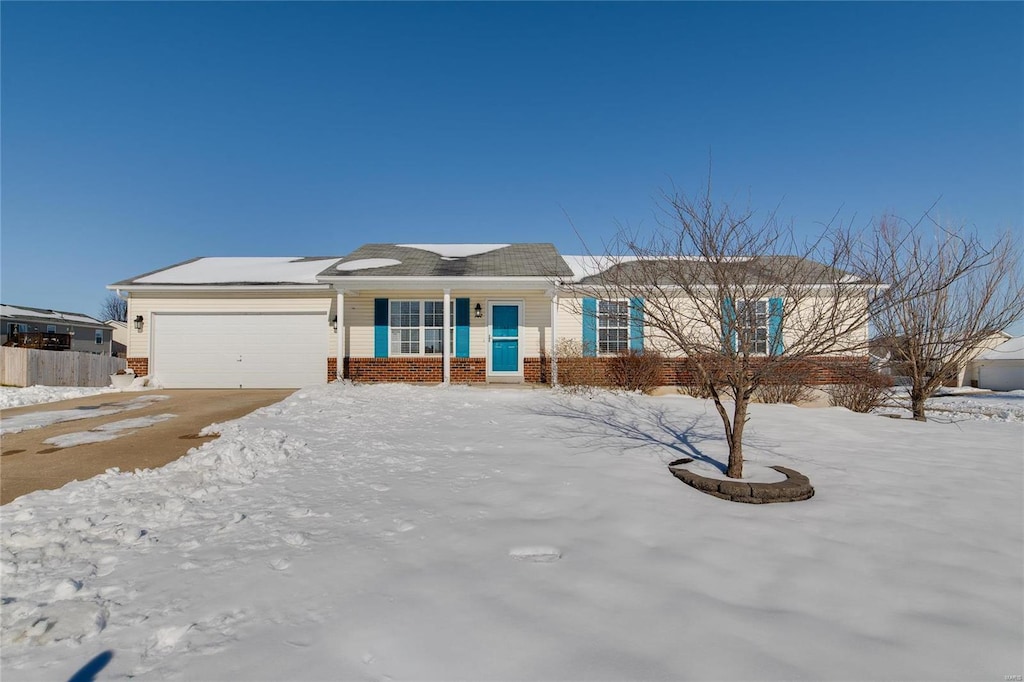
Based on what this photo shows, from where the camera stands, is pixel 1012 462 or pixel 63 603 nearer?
pixel 63 603

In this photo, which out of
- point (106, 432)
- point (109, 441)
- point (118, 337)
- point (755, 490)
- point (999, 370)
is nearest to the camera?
point (755, 490)

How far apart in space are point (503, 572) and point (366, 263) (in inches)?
450

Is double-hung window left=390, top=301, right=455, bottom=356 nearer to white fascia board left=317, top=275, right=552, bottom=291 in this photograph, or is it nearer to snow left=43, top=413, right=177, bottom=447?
white fascia board left=317, top=275, right=552, bottom=291

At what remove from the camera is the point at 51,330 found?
30.6 meters

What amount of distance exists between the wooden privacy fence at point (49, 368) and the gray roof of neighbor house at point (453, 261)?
893 centimetres

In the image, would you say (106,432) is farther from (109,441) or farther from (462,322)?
(462,322)

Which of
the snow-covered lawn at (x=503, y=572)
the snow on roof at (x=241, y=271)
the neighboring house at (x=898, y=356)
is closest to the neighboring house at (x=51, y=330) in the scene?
the snow on roof at (x=241, y=271)

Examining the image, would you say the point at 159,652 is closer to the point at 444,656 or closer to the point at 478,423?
the point at 444,656

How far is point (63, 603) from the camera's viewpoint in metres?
2.30

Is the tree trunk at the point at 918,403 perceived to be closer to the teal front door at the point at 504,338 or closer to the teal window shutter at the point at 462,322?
the teal front door at the point at 504,338

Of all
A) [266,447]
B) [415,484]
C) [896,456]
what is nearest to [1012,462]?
[896,456]

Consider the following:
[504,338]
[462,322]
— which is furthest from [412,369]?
[504,338]

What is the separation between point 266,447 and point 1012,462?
29.4ft

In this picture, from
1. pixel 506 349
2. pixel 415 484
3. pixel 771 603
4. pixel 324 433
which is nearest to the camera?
pixel 771 603
